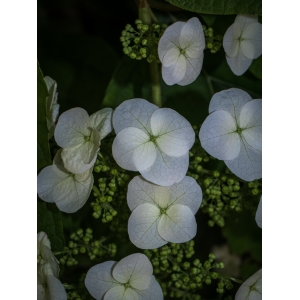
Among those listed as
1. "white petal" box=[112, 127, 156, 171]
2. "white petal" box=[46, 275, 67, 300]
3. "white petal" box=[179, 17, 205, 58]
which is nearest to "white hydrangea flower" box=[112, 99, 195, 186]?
"white petal" box=[112, 127, 156, 171]

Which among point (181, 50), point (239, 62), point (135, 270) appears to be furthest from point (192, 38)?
point (135, 270)

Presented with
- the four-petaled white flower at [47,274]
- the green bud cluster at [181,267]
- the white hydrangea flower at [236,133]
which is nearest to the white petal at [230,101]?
the white hydrangea flower at [236,133]

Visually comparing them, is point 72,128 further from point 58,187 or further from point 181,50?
point 181,50

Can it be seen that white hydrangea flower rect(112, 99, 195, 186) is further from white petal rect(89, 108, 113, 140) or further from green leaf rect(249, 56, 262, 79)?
green leaf rect(249, 56, 262, 79)

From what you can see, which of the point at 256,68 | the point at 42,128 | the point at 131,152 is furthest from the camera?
the point at 256,68

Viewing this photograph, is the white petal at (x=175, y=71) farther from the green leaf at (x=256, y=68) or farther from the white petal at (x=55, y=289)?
the white petal at (x=55, y=289)
